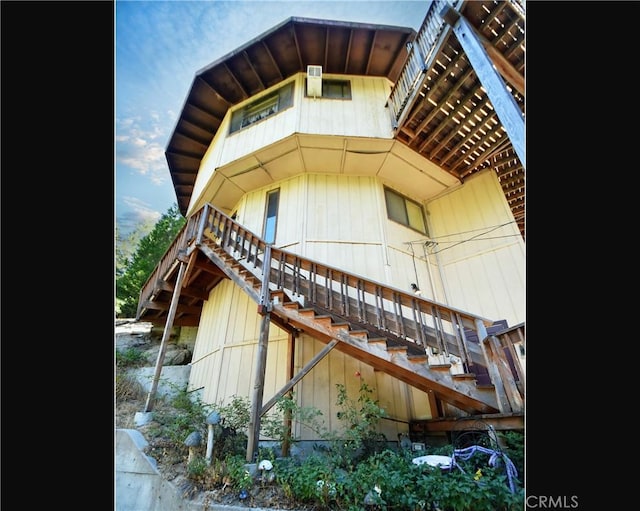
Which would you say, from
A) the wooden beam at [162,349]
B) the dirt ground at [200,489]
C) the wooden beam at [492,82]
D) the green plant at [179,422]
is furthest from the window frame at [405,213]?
the dirt ground at [200,489]

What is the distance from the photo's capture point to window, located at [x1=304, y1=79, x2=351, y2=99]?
8352 millimetres

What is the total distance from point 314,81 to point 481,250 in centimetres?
613

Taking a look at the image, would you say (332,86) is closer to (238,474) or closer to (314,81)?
(314,81)

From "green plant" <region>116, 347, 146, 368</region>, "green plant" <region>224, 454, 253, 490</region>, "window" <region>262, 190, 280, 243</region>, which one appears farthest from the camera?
"green plant" <region>116, 347, 146, 368</region>

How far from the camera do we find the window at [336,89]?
329 inches

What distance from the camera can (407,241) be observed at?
7.64 metres

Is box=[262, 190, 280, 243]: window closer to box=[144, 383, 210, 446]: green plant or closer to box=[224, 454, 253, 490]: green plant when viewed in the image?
box=[144, 383, 210, 446]: green plant

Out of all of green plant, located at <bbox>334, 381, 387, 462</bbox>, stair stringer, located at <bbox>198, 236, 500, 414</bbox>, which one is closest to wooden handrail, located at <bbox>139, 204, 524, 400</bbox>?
stair stringer, located at <bbox>198, 236, 500, 414</bbox>

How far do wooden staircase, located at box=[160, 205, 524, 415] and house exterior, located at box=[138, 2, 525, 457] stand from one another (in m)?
0.05

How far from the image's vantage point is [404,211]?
8242 millimetres

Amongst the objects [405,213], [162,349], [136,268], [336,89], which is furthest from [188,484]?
[136,268]
